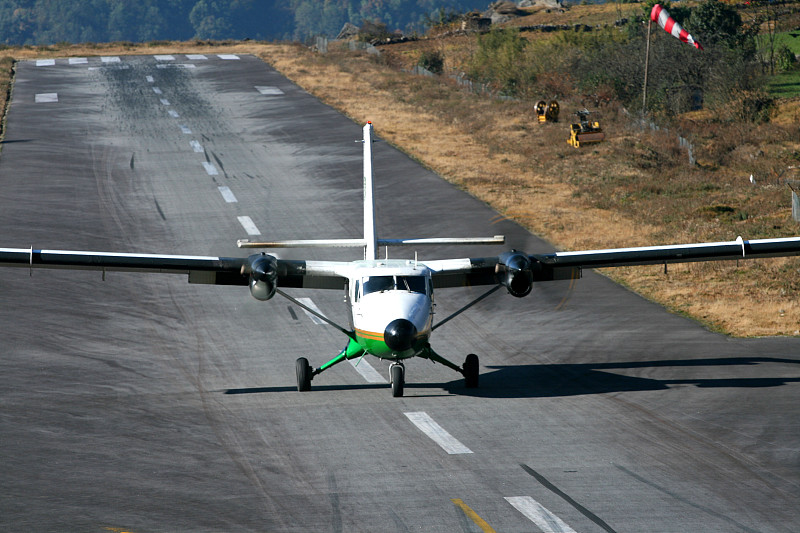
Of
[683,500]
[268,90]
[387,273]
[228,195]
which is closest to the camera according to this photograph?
[683,500]

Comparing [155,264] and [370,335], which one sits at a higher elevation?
[155,264]

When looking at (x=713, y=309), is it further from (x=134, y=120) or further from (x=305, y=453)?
(x=134, y=120)

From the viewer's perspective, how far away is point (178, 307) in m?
34.4

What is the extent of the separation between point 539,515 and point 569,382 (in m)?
8.86

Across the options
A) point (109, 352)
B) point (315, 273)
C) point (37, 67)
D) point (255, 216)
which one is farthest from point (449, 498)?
point (37, 67)

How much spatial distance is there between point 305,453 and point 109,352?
33.6ft

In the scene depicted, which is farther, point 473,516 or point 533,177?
point 533,177

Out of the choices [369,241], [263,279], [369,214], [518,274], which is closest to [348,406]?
[263,279]

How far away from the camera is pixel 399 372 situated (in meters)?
24.8

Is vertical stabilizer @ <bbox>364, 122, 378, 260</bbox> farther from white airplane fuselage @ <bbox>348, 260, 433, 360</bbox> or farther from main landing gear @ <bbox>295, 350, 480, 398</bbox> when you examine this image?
main landing gear @ <bbox>295, 350, 480, 398</bbox>

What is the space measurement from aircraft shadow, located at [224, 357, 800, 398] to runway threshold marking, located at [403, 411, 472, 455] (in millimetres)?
2175

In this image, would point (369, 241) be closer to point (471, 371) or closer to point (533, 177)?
point (471, 371)

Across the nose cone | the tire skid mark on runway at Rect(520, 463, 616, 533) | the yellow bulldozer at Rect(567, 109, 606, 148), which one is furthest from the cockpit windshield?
the yellow bulldozer at Rect(567, 109, 606, 148)

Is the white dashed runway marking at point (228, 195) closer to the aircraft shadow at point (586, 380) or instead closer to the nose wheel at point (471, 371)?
the aircraft shadow at point (586, 380)
